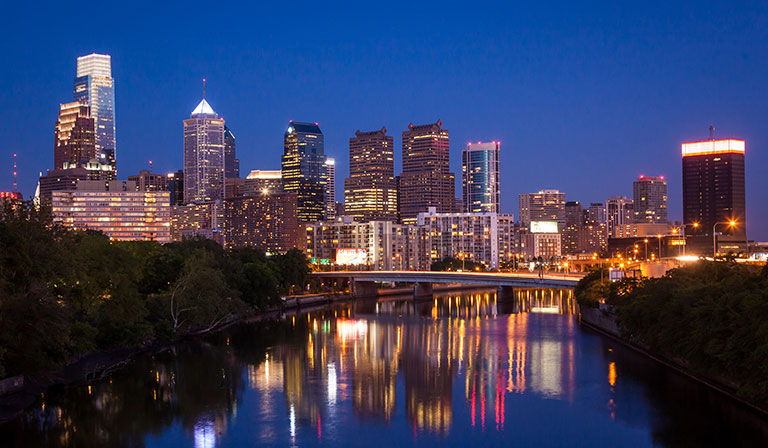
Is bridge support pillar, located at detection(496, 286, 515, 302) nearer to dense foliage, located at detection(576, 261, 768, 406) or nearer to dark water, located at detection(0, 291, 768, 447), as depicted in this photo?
dark water, located at detection(0, 291, 768, 447)

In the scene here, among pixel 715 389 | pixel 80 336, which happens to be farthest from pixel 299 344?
pixel 715 389

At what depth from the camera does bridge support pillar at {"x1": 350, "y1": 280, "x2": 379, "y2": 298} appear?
150625 mm

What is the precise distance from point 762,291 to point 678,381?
12074mm

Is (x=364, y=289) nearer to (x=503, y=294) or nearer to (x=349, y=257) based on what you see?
(x=349, y=257)

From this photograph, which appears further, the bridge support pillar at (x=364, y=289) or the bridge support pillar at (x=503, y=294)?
the bridge support pillar at (x=364, y=289)

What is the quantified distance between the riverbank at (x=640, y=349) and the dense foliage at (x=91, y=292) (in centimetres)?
4058

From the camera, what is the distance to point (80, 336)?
54.1 m

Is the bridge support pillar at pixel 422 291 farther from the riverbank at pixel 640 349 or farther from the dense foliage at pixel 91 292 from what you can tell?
the riverbank at pixel 640 349

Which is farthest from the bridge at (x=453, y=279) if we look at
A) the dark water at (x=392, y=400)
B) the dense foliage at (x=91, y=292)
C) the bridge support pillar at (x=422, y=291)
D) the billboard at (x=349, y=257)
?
the dense foliage at (x=91, y=292)

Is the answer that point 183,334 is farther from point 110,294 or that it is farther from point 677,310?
point 677,310

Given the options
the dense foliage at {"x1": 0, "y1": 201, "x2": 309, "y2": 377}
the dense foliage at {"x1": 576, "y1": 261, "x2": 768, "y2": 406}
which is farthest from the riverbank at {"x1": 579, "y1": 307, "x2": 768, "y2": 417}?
the dense foliage at {"x1": 0, "y1": 201, "x2": 309, "y2": 377}

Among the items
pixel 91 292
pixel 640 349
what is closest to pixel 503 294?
pixel 640 349

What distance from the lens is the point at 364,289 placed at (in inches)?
6019

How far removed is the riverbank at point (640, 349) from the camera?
158ft
